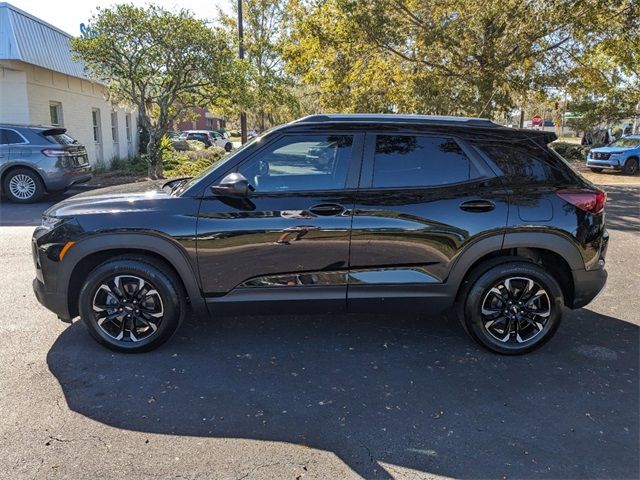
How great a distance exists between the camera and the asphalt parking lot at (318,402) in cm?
279

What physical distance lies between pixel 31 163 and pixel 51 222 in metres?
8.68

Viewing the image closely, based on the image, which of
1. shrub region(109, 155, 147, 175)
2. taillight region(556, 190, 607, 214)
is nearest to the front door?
taillight region(556, 190, 607, 214)

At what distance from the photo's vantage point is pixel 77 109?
705 inches

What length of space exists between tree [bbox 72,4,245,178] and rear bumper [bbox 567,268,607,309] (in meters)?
11.8

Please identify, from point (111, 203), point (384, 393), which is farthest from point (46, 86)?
point (384, 393)

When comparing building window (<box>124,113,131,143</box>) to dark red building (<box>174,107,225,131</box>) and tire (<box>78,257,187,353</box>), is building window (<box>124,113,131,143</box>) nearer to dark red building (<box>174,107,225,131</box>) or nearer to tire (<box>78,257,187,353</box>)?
tire (<box>78,257,187,353</box>)

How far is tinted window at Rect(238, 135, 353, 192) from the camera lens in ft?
12.7

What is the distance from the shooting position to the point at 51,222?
3908 mm

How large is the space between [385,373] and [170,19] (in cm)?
1217

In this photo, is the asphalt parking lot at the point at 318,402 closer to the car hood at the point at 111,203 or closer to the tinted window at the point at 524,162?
the car hood at the point at 111,203

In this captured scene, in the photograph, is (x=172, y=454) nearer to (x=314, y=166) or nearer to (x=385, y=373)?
(x=385, y=373)

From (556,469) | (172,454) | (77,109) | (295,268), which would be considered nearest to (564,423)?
(556,469)


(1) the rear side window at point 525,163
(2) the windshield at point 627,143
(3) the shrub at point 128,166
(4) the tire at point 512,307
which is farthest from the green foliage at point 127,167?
(2) the windshield at point 627,143

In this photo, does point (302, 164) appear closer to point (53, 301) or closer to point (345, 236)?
point (345, 236)
